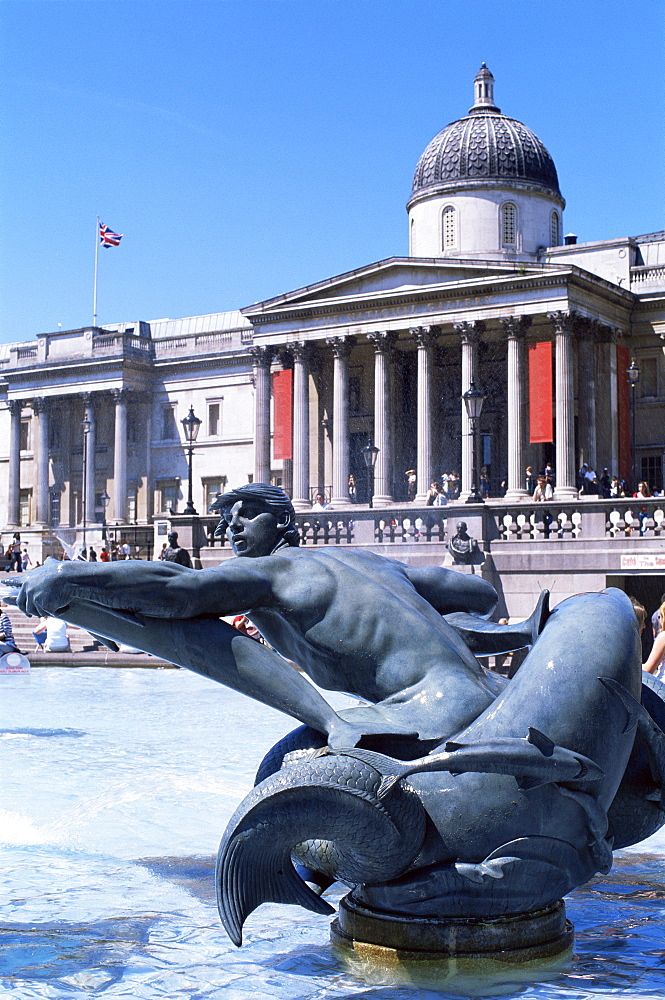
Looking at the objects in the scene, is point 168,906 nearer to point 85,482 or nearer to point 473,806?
point 473,806

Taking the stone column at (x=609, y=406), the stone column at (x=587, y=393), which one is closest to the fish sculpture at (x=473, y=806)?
the stone column at (x=587, y=393)

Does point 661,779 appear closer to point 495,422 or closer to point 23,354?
point 495,422

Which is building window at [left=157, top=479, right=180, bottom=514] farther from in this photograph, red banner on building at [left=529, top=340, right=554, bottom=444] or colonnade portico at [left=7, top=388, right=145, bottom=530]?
red banner on building at [left=529, top=340, right=554, bottom=444]

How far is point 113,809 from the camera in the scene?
28.3 ft

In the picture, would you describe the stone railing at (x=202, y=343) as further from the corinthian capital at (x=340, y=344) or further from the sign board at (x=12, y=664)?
the sign board at (x=12, y=664)

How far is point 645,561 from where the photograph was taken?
27438mm

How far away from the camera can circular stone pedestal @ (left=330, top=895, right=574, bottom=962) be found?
4.58 m

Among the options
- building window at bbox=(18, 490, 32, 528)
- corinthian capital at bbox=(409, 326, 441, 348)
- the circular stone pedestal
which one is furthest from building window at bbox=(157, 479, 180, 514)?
the circular stone pedestal

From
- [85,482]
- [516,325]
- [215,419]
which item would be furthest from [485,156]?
[85,482]

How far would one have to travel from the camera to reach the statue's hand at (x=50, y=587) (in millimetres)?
4652

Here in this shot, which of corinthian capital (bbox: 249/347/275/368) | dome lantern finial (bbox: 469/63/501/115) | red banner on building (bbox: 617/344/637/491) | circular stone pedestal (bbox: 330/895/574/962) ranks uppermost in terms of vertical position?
dome lantern finial (bbox: 469/63/501/115)

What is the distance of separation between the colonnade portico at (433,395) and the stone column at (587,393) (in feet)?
0.14

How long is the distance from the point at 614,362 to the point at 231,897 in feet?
161

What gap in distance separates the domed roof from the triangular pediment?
372 inches
